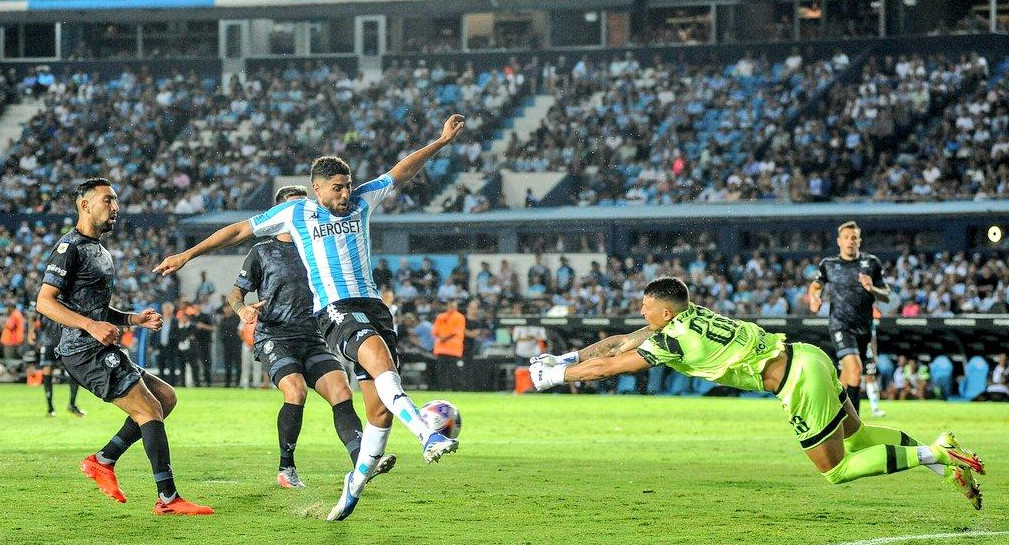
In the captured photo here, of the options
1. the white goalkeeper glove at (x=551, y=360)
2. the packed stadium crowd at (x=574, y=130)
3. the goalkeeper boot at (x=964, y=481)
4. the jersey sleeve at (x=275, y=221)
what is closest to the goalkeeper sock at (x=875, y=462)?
the goalkeeper boot at (x=964, y=481)

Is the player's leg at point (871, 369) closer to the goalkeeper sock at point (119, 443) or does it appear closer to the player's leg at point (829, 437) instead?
the player's leg at point (829, 437)

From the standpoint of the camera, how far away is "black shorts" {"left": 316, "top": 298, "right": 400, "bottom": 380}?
8.92 m

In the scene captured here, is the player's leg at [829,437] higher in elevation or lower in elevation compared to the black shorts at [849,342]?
higher

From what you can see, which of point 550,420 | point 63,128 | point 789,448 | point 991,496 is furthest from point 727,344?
point 63,128

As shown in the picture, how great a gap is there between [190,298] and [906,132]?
21117mm

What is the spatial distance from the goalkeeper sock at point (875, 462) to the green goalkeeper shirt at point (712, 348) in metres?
0.73

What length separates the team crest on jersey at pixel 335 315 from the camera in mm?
9047

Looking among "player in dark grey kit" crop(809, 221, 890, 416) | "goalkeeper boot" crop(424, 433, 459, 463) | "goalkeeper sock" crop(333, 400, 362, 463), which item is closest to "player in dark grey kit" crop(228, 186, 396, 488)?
"goalkeeper sock" crop(333, 400, 362, 463)

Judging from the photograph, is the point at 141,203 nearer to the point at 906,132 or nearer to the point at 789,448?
the point at 906,132

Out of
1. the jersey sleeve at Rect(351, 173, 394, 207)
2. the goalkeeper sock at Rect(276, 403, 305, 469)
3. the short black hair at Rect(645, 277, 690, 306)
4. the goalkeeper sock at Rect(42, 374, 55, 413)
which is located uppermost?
the jersey sleeve at Rect(351, 173, 394, 207)

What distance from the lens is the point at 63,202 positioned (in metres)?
43.8

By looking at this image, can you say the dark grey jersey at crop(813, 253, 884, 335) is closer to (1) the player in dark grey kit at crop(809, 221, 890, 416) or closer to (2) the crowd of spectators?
(1) the player in dark grey kit at crop(809, 221, 890, 416)

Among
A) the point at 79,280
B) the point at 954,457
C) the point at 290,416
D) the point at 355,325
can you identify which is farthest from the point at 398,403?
the point at 954,457

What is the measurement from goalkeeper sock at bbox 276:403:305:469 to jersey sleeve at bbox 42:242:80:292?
7.76ft
